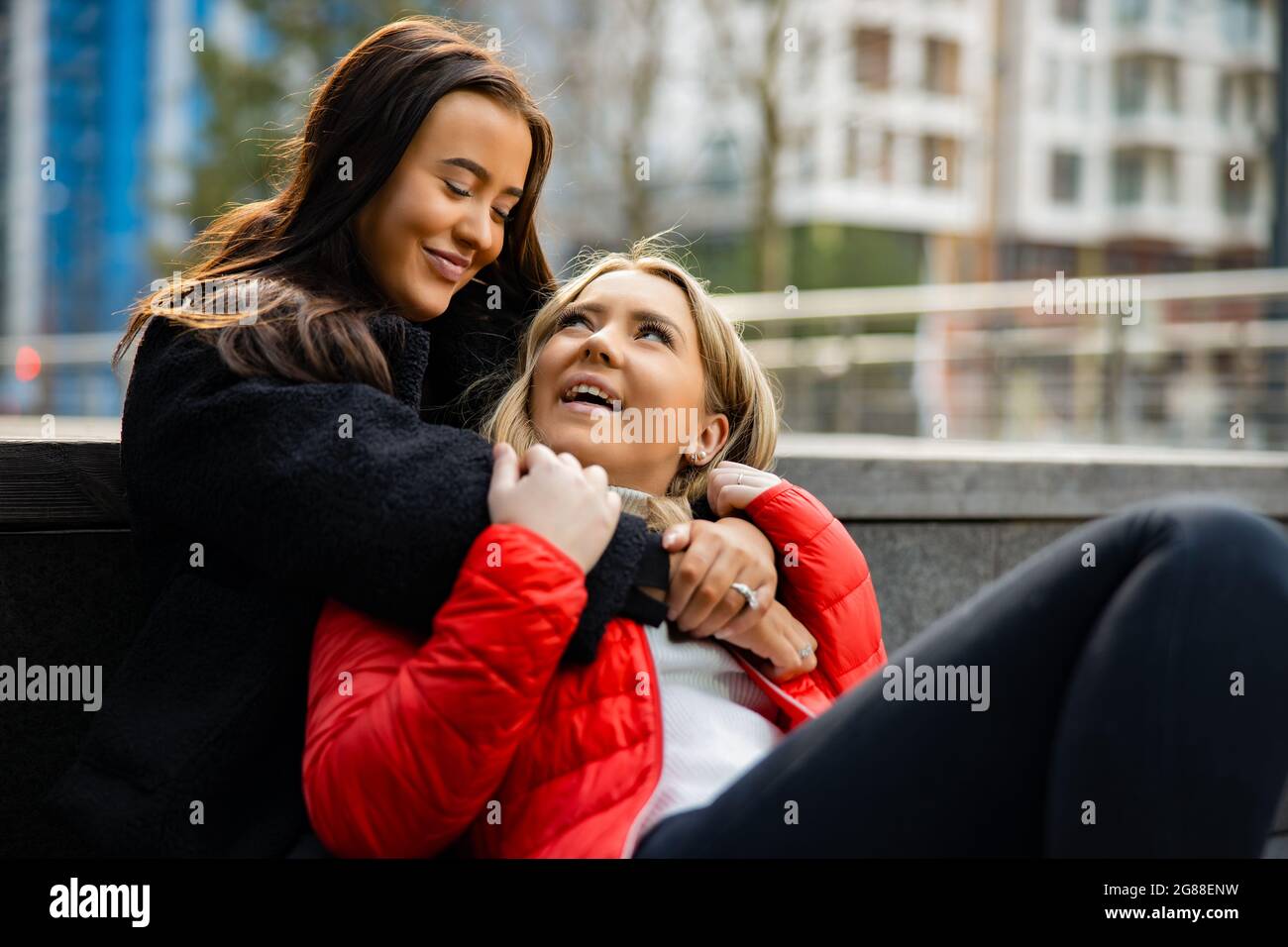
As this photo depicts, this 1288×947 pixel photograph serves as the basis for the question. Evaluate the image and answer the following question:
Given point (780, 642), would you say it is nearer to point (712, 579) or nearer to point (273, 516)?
point (712, 579)

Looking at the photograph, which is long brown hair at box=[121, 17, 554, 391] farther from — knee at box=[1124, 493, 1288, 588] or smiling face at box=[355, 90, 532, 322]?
knee at box=[1124, 493, 1288, 588]

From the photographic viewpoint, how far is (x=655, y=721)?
205 cm

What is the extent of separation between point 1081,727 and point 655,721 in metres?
0.65

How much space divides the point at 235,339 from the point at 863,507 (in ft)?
6.72

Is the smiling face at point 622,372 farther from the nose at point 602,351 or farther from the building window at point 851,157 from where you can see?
the building window at point 851,157

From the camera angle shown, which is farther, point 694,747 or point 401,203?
point 401,203

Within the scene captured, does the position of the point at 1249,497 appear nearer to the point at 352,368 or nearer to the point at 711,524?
the point at 711,524

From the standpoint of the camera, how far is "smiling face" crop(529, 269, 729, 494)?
8.29ft

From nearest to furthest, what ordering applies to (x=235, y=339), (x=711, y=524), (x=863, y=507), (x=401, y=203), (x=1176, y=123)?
1. (x=235, y=339)
2. (x=711, y=524)
3. (x=401, y=203)
4. (x=863, y=507)
5. (x=1176, y=123)

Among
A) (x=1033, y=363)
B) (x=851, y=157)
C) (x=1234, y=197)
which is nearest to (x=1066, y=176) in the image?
(x=1234, y=197)

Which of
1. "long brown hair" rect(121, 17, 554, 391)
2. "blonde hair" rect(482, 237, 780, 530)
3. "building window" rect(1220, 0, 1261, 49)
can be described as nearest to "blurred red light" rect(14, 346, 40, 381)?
"long brown hair" rect(121, 17, 554, 391)

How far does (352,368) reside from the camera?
7.14 ft
